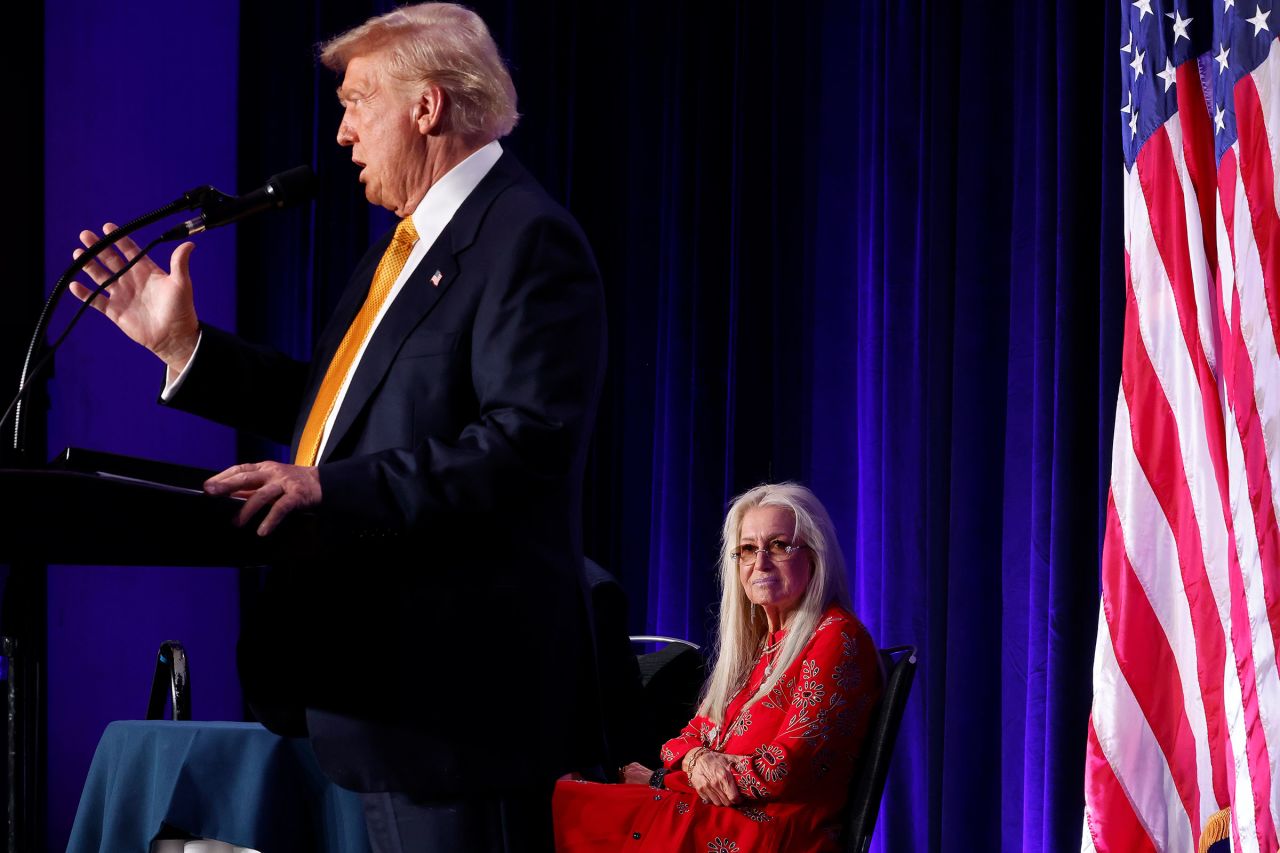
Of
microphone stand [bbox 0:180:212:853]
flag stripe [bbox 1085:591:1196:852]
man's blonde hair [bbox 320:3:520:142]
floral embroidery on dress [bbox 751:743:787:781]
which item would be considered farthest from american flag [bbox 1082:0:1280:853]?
microphone stand [bbox 0:180:212:853]

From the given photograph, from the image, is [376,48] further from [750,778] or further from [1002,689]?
[1002,689]

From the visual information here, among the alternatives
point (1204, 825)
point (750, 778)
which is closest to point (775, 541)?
point (750, 778)

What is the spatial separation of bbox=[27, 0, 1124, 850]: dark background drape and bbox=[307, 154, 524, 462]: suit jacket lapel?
252 centimetres

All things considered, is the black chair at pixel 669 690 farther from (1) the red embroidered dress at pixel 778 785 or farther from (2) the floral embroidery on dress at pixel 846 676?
(2) the floral embroidery on dress at pixel 846 676

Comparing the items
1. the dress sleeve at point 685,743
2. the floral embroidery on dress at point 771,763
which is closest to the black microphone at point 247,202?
the floral embroidery on dress at point 771,763

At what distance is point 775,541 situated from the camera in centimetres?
363

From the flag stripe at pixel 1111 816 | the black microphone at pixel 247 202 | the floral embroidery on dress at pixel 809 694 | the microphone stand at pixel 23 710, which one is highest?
the black microphone at pixel 247 202

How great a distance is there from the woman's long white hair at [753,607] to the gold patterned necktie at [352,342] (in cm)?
200

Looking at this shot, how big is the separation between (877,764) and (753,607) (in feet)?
2.38

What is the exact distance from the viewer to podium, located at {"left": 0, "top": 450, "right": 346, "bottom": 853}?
1.14 meters

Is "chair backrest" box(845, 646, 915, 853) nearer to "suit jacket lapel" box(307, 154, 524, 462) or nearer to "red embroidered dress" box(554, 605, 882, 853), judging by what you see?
"red embroidered dress" box(554, 605, 882, 853)

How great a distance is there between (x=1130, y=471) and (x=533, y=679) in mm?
2168

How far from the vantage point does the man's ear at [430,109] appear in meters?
1.74

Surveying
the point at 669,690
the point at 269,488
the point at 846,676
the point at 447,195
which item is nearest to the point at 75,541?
the point at 269,488
